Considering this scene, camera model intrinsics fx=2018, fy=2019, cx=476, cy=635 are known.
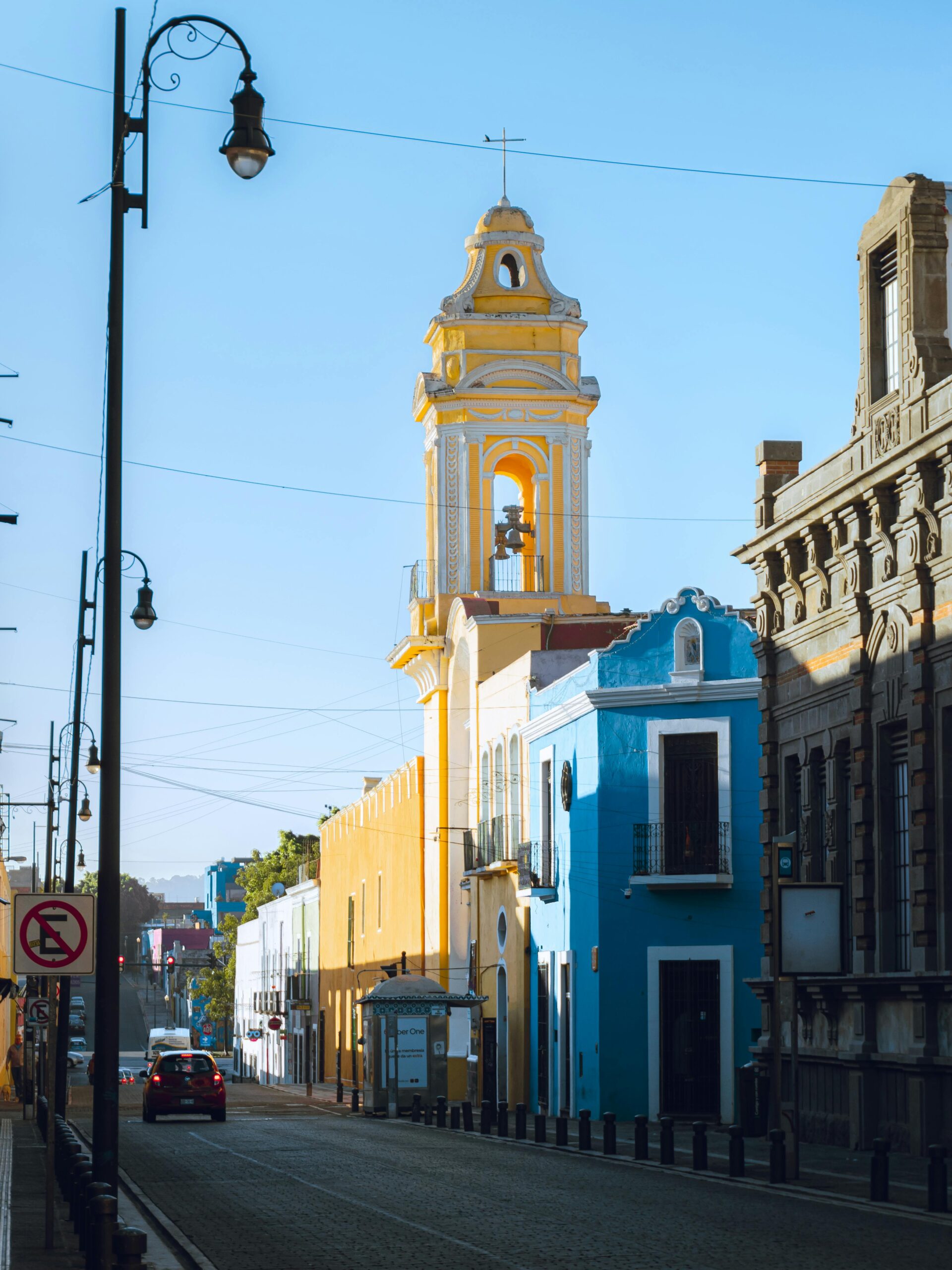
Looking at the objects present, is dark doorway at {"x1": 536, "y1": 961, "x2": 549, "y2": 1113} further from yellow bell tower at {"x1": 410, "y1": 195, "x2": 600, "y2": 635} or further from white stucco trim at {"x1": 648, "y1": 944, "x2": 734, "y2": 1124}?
yellow bell tower at {"x1": 410, "y1": 195, "x2": 600, "y2": 635}

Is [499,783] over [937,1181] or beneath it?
over

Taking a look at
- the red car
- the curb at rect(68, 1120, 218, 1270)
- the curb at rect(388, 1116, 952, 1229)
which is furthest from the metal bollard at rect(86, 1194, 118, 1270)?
the red car

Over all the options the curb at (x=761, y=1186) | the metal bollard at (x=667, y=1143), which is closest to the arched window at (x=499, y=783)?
the curb at (x=761, y=1186)

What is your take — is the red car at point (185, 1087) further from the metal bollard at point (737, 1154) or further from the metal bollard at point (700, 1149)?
the metal bollard at point (737, 1154)

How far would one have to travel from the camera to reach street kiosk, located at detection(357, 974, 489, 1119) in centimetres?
4238

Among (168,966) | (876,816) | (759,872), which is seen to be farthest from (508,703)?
(168,966)

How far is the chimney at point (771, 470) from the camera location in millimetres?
29031

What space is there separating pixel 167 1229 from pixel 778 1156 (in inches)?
271

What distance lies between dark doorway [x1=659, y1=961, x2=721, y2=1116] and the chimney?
10.5 m

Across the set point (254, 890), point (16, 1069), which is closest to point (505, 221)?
point (16, 1069)

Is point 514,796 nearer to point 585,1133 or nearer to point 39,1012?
point 39,1012

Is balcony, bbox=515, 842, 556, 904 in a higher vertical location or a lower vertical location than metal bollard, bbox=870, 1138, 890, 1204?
higher

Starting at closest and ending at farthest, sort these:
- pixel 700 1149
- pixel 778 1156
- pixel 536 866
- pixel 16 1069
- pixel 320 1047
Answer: pixel 778 1156
pixel 700 1149
pixel 536 866
pixel 16 1069
pixel 320 1047

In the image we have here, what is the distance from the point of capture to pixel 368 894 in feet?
205
